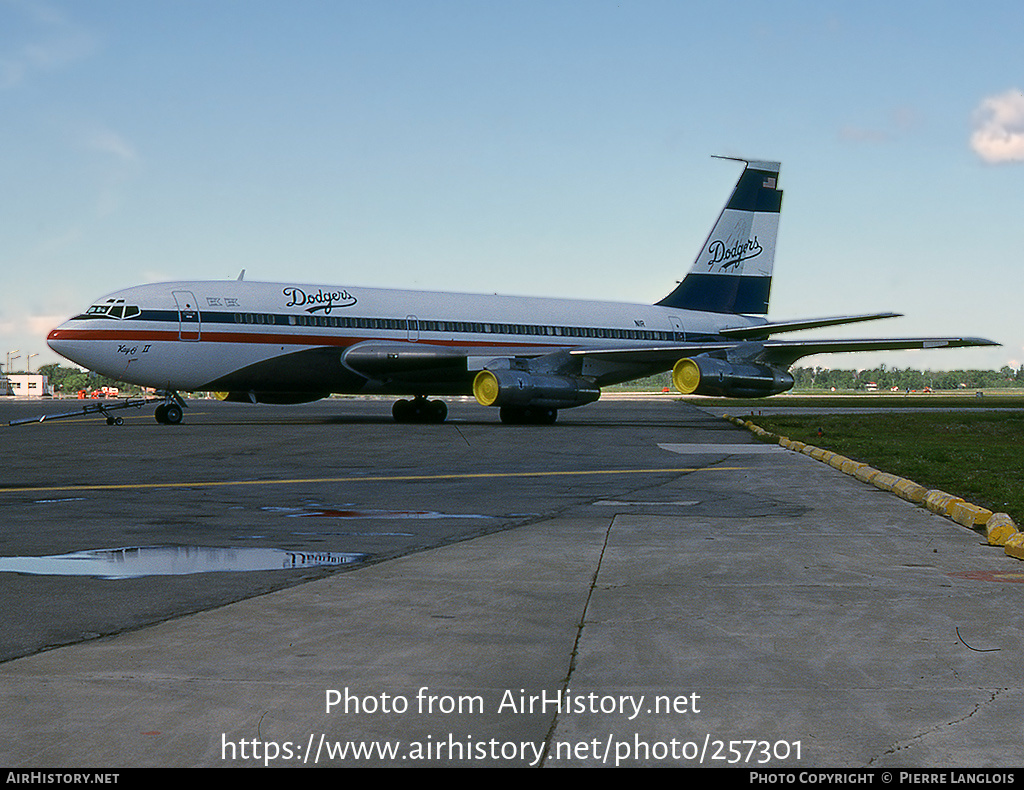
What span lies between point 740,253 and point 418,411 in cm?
1522

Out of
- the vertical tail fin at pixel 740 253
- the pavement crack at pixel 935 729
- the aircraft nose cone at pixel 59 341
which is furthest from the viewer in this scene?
the vertical tail fin at pixel 740 253

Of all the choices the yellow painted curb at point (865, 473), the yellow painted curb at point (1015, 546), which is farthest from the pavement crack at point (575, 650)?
the yellow painted curb at point (865, 473)

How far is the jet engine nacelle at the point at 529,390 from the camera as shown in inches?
1235

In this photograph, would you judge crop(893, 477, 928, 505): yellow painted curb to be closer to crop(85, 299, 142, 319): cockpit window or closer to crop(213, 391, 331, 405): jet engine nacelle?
crop(213, 391, 331, 405): jet engine nacelle

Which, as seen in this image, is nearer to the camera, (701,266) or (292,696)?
(292,696)

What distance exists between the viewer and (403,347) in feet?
106

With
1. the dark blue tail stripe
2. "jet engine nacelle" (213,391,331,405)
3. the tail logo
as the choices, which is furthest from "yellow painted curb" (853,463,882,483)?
the tail logo

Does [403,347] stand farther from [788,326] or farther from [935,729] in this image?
[935,729]

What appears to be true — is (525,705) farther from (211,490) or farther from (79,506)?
(211,490)

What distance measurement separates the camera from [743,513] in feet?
38.5

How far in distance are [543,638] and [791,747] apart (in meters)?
1.96

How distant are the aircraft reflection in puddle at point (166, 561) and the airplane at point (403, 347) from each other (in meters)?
21.5

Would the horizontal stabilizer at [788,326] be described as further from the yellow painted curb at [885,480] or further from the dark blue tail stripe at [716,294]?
the yellow painted curb at [885,480]
